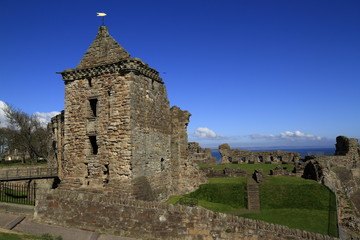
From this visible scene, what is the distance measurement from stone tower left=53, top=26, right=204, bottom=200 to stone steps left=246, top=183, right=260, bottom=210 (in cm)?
554

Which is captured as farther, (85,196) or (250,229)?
(85,196)

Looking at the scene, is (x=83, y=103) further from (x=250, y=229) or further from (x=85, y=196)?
(x=250, y=229)

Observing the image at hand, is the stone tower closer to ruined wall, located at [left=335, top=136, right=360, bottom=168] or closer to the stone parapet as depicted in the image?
the stone parapet

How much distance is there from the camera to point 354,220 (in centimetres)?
1557

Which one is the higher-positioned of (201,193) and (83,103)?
(83,103)

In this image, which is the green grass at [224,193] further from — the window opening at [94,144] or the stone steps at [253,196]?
the window opening at [94,144]

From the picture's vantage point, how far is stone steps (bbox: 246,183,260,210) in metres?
18.9

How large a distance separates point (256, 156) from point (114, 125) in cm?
3046

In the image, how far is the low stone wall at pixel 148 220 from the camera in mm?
10945

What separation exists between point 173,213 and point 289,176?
53.7 ft

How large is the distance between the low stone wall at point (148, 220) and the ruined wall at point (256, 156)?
3075 centimetres

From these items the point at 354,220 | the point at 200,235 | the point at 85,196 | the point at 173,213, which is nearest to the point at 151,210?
the point at 173,213

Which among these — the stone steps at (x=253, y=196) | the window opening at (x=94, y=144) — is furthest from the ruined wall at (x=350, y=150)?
the window opening at (x=94, y=144)

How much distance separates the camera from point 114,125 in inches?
628
